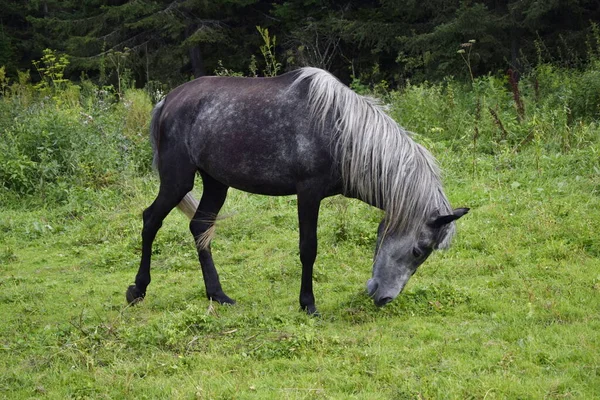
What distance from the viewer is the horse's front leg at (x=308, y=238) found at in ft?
16.3

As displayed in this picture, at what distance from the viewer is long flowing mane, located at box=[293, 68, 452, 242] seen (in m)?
4.77

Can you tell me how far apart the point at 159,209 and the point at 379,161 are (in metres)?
1.88

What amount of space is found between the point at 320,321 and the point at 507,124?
526 centimetres

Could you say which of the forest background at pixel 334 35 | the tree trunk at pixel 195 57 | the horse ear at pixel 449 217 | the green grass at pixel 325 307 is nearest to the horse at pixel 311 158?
the horse ear at pixel 449 217

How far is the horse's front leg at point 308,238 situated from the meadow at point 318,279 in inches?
7.0

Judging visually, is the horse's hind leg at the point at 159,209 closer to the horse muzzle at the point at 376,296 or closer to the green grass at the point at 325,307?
the green grass at the point at 325,307

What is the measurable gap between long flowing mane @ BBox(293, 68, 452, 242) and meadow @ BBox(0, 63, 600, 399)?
72 centimetres

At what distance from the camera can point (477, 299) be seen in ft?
16.8

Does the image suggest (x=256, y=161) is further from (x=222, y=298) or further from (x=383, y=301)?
(x=383, y=301)

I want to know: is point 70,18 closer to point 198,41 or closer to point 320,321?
point 198,41

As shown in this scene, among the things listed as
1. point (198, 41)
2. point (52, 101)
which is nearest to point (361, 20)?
point (198, 41)

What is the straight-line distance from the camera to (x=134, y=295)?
5688 millimetres

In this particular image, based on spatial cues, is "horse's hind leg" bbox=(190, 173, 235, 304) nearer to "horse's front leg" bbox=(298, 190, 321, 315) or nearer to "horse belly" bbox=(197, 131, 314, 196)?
"horse belly" bbox=(197, 131, 314, 196)

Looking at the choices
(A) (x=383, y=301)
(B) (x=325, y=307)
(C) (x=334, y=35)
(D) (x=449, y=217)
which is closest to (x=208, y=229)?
(B) (x=325, y=307)
